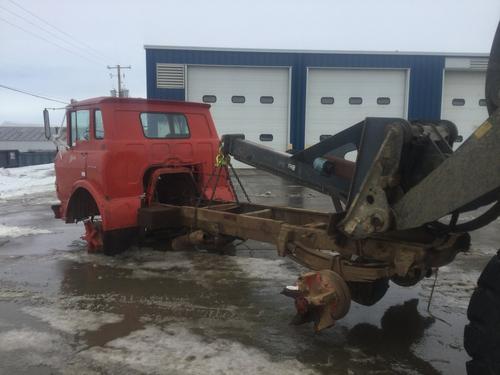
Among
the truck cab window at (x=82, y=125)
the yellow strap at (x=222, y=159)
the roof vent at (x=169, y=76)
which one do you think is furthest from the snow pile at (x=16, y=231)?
the roof vent at (x=169, y=76)

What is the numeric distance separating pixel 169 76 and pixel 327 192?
55.3 ft

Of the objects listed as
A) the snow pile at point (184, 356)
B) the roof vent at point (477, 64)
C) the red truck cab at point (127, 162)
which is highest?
the roof vent at point (477, 64)

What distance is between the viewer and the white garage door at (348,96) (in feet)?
67.4

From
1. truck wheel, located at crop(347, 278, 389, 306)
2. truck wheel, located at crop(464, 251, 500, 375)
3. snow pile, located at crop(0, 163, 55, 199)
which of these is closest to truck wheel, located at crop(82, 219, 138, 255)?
truck wheel, located at crop(347, 278, 389, 306)

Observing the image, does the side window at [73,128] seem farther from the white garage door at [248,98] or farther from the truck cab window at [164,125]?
the white garage door at [248,98]

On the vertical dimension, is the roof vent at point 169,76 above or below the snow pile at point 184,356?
above

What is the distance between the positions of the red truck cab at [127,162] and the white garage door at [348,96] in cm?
1336

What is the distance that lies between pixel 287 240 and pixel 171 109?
370cm

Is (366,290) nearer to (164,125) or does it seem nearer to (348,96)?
(164,125)

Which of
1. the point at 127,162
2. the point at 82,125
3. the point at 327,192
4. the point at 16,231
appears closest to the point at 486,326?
the point at 327,192

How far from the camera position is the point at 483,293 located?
292 centimetres

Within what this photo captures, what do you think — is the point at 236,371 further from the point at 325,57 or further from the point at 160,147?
the point at 325,57

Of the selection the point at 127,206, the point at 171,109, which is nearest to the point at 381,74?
the point at 171,109

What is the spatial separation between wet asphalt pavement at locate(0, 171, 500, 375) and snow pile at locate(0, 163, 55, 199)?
30.4ft
